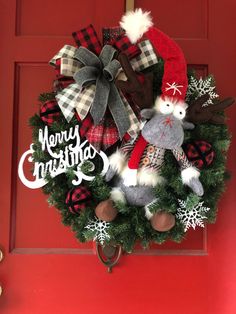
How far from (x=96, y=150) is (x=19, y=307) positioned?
0.54m

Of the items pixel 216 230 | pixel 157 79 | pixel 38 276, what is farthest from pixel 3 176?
pixel 216 230

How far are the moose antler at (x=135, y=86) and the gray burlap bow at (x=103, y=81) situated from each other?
46 millimetres

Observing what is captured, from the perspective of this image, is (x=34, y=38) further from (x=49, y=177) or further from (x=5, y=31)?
(x=49, y=177)

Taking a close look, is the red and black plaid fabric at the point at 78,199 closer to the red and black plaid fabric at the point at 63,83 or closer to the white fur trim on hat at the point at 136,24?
the red and black plaid fabric at the point at 63,83

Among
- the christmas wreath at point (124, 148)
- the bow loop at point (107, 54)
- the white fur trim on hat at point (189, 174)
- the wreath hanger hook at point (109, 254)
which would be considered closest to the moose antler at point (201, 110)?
the christmas wreath at point (124, 148)

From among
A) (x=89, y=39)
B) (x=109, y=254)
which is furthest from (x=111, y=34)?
(x=109, y=254)

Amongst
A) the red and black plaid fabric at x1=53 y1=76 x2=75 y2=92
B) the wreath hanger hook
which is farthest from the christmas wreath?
the wreath hanger hook

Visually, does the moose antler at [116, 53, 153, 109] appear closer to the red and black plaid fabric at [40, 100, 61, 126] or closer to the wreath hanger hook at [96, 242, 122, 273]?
the red and black plaid fabric at [40, 100, 61, 126]

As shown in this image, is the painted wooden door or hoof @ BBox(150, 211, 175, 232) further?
the painted wooden door

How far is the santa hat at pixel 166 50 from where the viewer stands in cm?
78

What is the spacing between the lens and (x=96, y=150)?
87 cm

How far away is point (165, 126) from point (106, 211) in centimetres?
24

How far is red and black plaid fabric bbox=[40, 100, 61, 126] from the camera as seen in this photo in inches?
34.4

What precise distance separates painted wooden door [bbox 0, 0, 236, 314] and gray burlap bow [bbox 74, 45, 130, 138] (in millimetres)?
212
